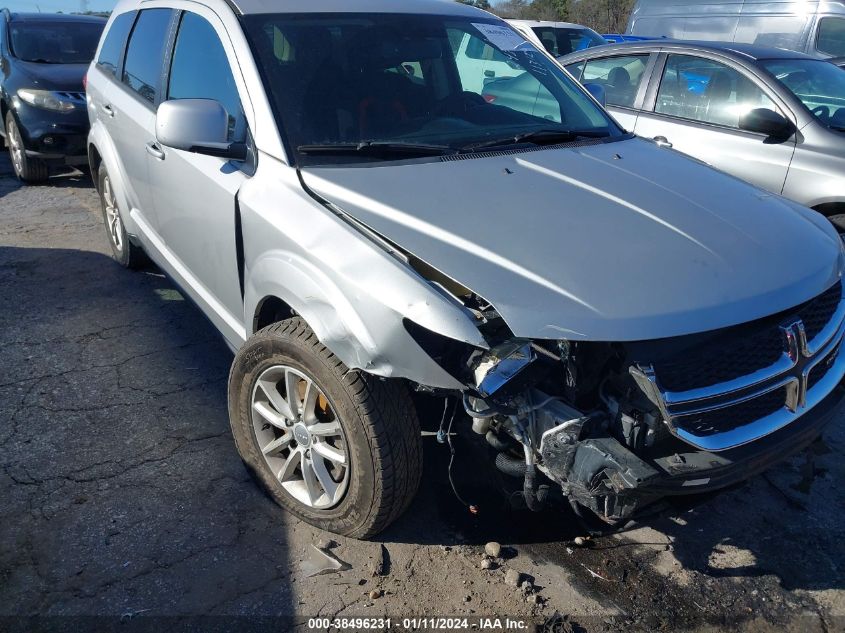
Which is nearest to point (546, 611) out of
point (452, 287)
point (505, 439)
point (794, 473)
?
point (505, 439)

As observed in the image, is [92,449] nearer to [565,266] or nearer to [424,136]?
[424,136]

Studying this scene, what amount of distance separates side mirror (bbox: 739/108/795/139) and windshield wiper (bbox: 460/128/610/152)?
2006mm

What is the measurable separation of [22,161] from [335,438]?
6.90 meters

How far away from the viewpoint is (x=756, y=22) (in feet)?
36.6

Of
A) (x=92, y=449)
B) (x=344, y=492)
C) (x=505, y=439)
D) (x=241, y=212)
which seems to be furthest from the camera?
(x=92, y=449)

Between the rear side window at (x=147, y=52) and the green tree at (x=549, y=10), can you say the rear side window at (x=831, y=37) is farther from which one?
the green tree at (x=549, y=10)

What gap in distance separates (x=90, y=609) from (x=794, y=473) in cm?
295

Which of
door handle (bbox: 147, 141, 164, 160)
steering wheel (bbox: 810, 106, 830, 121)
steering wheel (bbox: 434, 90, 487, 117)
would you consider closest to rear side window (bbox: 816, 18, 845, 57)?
steering wheel (bbox: 810, 106, 830, 121)

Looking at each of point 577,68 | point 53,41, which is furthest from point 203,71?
point 53,41

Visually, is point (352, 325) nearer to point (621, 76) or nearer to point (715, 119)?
point (715, 119)

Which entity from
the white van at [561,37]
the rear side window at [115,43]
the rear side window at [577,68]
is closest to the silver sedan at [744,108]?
the rear side window at [577,68]

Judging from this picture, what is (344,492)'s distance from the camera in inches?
102

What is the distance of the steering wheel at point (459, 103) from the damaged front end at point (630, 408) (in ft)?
4.45

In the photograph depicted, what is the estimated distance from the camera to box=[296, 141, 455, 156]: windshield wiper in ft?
9.00
